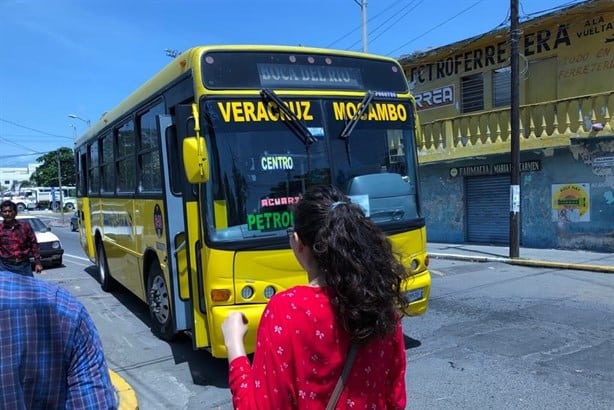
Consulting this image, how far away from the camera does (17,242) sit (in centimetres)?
748

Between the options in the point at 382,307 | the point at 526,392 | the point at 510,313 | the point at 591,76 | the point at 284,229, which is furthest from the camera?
the point at 591,76

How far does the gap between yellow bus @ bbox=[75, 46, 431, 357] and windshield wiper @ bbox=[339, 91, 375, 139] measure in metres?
0.01

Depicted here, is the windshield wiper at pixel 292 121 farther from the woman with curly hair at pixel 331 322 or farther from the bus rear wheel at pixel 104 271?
the bus rear wheel at pixel 104 271

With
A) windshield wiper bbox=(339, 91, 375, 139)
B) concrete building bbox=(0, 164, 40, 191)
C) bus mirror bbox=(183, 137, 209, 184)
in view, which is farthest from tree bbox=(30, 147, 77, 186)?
bus mirror bbox=(183, 137, 209, 184)

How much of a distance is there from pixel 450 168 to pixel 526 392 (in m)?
14.0

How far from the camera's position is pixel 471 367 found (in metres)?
5.45

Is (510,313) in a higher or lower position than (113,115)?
lower

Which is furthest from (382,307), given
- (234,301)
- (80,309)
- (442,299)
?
(442,299)

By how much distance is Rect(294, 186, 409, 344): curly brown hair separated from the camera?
5.58 ft

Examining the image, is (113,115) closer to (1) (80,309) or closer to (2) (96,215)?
(2) (96,215)

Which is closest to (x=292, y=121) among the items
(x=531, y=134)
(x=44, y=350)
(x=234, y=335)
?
(x=234, y=335)

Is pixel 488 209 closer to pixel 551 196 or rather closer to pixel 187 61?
pixel 551 196

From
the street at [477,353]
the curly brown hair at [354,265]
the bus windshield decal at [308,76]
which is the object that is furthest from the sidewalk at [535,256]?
the curly brown hair at [354,265]

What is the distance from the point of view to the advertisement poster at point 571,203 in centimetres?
1430
